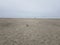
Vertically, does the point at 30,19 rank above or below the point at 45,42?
above

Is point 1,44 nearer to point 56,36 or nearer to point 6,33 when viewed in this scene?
point 6,33

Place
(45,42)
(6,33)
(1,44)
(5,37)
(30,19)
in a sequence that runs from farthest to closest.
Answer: (30,19) → (6,33) → (5,37) → (45,42) → (1,44)

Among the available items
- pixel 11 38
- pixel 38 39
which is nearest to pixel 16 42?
pixel 11 38

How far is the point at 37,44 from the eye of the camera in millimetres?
1994

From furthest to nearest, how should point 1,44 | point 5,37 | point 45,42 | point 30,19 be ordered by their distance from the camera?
point 30,19
point 5,37
point 45,42
point 1,44

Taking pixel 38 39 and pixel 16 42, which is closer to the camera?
pixel 16 42

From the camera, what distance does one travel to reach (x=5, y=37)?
2207 millimetres

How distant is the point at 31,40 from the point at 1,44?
1.53 feet

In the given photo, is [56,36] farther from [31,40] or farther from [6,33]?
[6,33]

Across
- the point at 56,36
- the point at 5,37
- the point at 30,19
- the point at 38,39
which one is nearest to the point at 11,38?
the point at 5,37

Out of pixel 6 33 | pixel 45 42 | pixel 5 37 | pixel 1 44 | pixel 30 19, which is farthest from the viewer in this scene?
pixel 30 19

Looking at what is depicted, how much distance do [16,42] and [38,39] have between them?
14.6 inches

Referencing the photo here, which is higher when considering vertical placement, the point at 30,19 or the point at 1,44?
the point at 30,19

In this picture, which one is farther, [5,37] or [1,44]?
[5,37]
